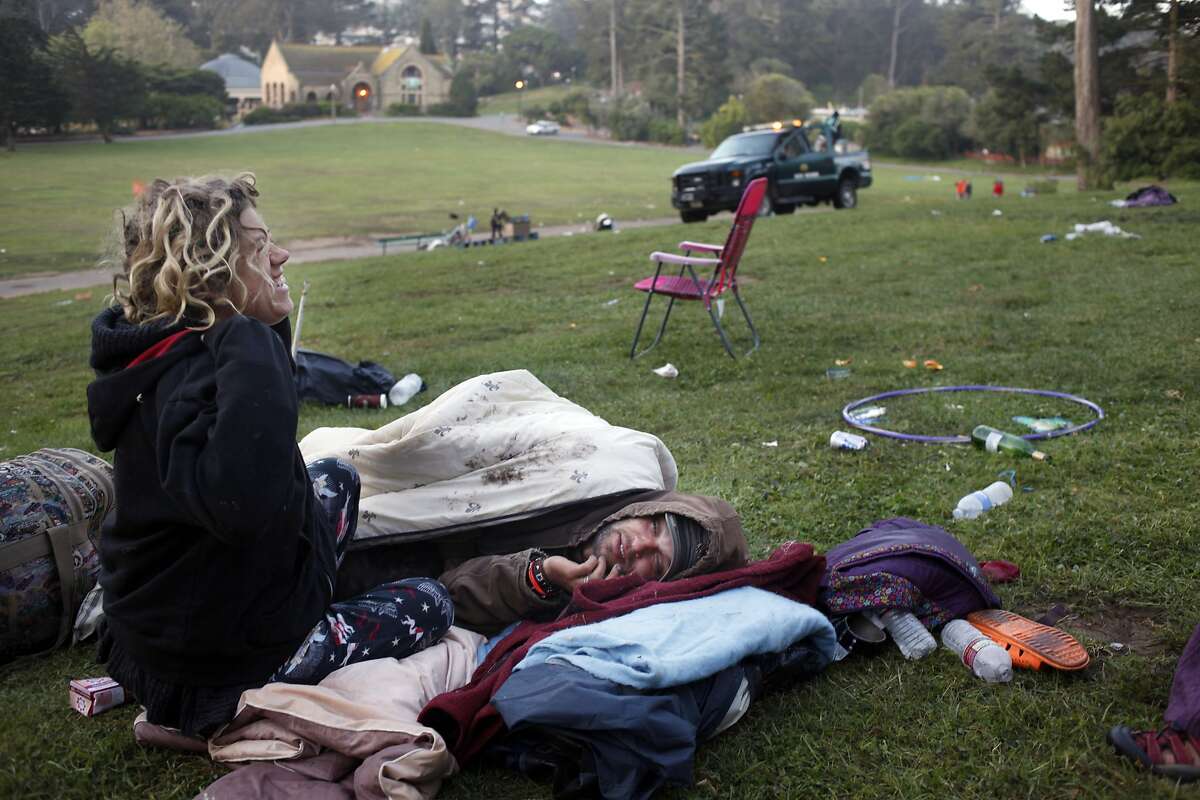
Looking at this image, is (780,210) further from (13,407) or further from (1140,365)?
(13,407)

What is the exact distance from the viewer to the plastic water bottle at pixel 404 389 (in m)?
6.11

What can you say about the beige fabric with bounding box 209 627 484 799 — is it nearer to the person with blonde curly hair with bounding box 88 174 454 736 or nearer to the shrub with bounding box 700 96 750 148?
the person with blonde curly hair with bounding box 88 174 454 736

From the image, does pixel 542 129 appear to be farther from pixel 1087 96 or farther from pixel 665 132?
pixel 1087 96

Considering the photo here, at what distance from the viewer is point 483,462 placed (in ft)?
10.8

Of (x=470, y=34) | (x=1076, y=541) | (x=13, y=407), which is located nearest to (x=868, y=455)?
(x=1076, y=541)

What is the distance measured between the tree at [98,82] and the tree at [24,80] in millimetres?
259

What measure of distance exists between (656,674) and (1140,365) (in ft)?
15.1

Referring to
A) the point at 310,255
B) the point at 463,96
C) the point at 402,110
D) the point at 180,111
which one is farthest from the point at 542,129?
the point at 310,255

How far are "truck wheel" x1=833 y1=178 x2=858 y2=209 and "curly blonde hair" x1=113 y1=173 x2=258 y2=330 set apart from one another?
1719 centimetres

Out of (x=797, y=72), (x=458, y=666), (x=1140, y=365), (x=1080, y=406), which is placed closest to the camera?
(x=458, y=666)

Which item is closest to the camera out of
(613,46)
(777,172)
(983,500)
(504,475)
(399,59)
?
(504,475)

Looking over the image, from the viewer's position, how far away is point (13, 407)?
6.51 m

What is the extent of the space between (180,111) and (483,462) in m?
19.0

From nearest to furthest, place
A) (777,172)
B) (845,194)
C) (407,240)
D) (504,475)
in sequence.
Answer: (504,475) → (407,240) → (777,172) → (845,194)
